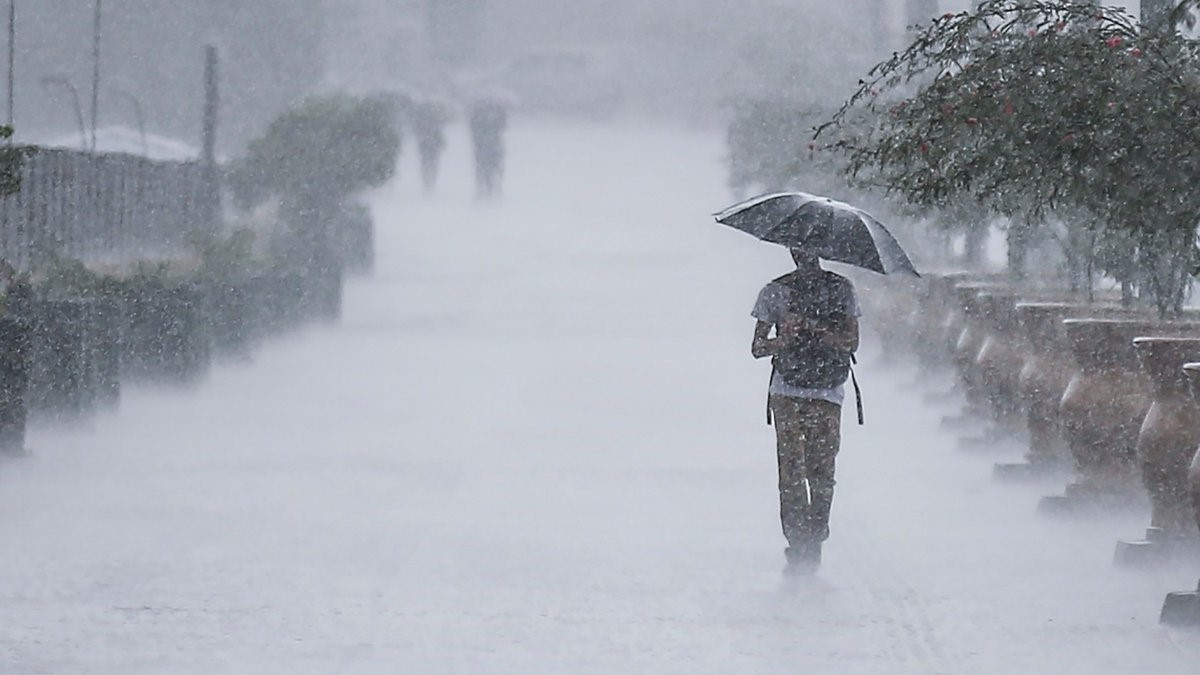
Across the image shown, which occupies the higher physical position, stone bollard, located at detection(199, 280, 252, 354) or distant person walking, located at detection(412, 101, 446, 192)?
distant person walking, located at detection(412, 101, 446, 192)

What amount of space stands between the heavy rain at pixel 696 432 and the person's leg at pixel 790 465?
0.05 ft

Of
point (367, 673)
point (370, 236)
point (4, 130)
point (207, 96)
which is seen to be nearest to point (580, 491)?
point (4, 130)

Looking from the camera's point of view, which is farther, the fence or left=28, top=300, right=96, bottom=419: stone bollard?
the fence

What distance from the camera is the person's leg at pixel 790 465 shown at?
1159 centimetres

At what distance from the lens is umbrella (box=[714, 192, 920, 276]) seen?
11703 mm

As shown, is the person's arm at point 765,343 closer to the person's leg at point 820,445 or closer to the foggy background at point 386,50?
the person's leg at point 820,445

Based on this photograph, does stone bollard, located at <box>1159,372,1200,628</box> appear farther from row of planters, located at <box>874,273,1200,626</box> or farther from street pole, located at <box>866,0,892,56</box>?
street pole, located at <box>866,0,892,56</box>

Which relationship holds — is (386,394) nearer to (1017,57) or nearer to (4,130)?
(4,130)

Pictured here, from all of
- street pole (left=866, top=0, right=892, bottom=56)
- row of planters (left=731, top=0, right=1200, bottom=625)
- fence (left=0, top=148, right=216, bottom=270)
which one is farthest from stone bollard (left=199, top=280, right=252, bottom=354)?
street pole (left=866, top=0, right=892, bottom=56)

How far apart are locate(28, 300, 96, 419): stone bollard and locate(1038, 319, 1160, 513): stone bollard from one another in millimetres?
6887

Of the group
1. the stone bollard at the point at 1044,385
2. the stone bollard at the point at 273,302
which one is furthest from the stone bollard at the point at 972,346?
the stone bollard at the point at 273,302

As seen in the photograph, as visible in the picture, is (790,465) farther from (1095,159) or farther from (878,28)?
(878,28)

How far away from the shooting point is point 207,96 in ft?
112

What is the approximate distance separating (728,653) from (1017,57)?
2788mm
